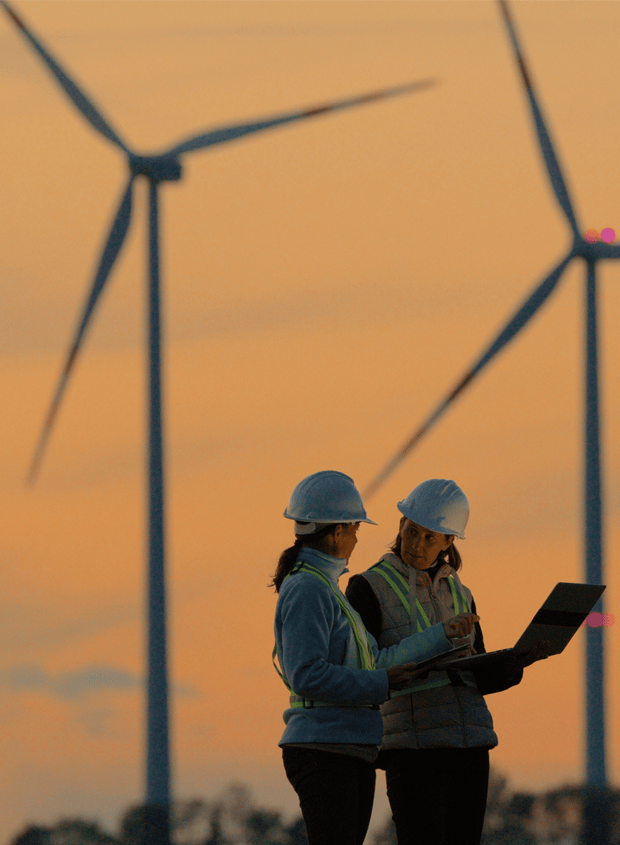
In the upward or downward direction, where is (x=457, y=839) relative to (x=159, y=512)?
downward

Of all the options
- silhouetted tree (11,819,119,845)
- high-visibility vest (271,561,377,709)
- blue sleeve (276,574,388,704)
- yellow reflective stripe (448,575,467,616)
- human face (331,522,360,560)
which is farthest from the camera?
silhouetted tree (11,819,119,845)

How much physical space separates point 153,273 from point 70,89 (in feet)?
14.8

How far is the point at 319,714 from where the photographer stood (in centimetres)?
1064

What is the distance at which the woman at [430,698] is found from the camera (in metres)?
11.6

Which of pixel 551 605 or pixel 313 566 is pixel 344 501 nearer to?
pixel 313 566

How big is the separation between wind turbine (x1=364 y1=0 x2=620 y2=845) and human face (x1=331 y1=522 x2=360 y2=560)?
23.1 m

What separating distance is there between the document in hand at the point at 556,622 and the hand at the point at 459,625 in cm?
28

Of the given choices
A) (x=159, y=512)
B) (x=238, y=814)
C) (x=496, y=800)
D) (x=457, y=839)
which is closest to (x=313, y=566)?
(x=457, y=839)

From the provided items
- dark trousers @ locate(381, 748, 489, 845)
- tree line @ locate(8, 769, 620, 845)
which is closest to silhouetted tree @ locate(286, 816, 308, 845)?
tree line @ locate(8, 769, 620, 845)

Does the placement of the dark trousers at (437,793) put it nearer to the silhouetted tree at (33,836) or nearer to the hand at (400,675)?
the hand at (400,675)

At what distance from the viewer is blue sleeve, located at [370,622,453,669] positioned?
11164 millimetres

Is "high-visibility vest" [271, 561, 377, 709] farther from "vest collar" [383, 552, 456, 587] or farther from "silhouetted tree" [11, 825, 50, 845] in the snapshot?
"silhouetted tree" [11, 825, 50, 845]

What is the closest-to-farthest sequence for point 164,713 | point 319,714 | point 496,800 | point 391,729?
point 319,714, point 391,729, point 164,713, point 496,800

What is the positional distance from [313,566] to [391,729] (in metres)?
1.66
